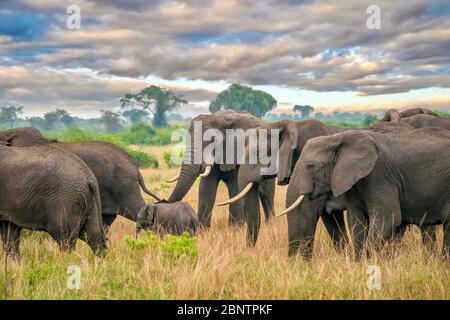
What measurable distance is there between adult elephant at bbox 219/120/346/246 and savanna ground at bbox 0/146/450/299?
1.13 metres

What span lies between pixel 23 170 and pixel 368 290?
4.37m

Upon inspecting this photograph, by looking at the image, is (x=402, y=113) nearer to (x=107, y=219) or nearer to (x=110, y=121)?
(x=107, y=219)

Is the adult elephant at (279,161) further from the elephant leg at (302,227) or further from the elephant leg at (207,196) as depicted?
the elephant leg at (207,196)

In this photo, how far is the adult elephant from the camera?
8852 mm

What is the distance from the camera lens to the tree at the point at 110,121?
91.8m

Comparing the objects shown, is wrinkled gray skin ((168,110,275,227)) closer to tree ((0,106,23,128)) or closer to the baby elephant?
the baby elephant

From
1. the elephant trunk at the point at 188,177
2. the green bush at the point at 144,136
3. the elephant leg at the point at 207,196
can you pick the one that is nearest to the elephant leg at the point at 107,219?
the elephant trunk at the point at 188,177

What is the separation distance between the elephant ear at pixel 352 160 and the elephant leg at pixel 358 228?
0.51m

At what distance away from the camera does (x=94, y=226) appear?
26.1ft

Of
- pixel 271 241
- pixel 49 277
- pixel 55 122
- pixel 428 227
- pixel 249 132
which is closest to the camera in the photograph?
pixel 49 277

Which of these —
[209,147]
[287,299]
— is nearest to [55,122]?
[209,147]

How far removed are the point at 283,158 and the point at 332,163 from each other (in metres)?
Answer: 1.55
